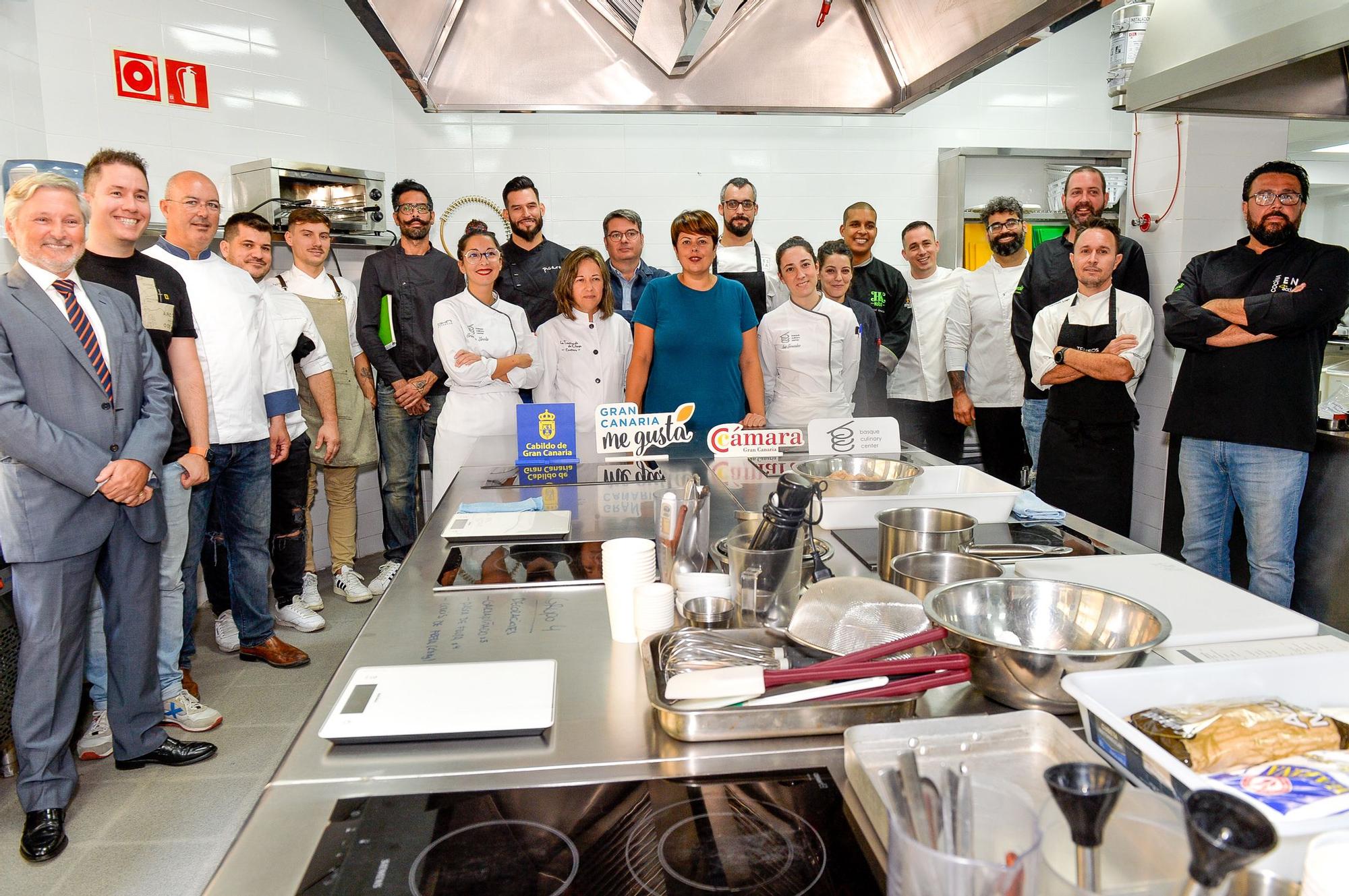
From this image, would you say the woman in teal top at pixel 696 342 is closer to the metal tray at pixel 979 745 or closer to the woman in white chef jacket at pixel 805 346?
the woman in white chef jacket at pixel 805 346

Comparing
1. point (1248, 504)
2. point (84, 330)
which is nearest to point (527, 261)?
point (84, 330)

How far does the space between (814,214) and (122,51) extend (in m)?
3.75

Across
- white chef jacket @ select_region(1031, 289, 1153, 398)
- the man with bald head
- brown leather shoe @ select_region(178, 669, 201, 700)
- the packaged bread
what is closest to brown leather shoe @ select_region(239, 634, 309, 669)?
the man with bald head

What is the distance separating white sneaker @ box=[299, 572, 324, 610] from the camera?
4113 mm

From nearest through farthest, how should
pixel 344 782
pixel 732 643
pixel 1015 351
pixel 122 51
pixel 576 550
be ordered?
1. pixel 344 782
2. pixel 732 643
3. pixel 576 550
4. pixel 122 51
5. pixel 1015 351

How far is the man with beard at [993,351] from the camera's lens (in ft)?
14.6

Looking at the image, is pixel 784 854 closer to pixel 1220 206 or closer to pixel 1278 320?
pixel 1278 320

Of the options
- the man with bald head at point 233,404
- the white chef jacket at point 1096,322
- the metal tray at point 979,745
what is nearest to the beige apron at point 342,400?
the man with bald head at point 233,404

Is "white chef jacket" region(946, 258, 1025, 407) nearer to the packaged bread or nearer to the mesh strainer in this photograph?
the mesh strainer

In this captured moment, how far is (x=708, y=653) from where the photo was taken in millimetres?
1121

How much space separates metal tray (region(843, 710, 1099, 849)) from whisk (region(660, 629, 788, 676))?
19 cm

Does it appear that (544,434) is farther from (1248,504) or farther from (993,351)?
(993,351)

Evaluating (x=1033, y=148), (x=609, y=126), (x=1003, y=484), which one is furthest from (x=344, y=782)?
(x=1033, y=148)

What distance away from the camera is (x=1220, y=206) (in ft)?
12.7
